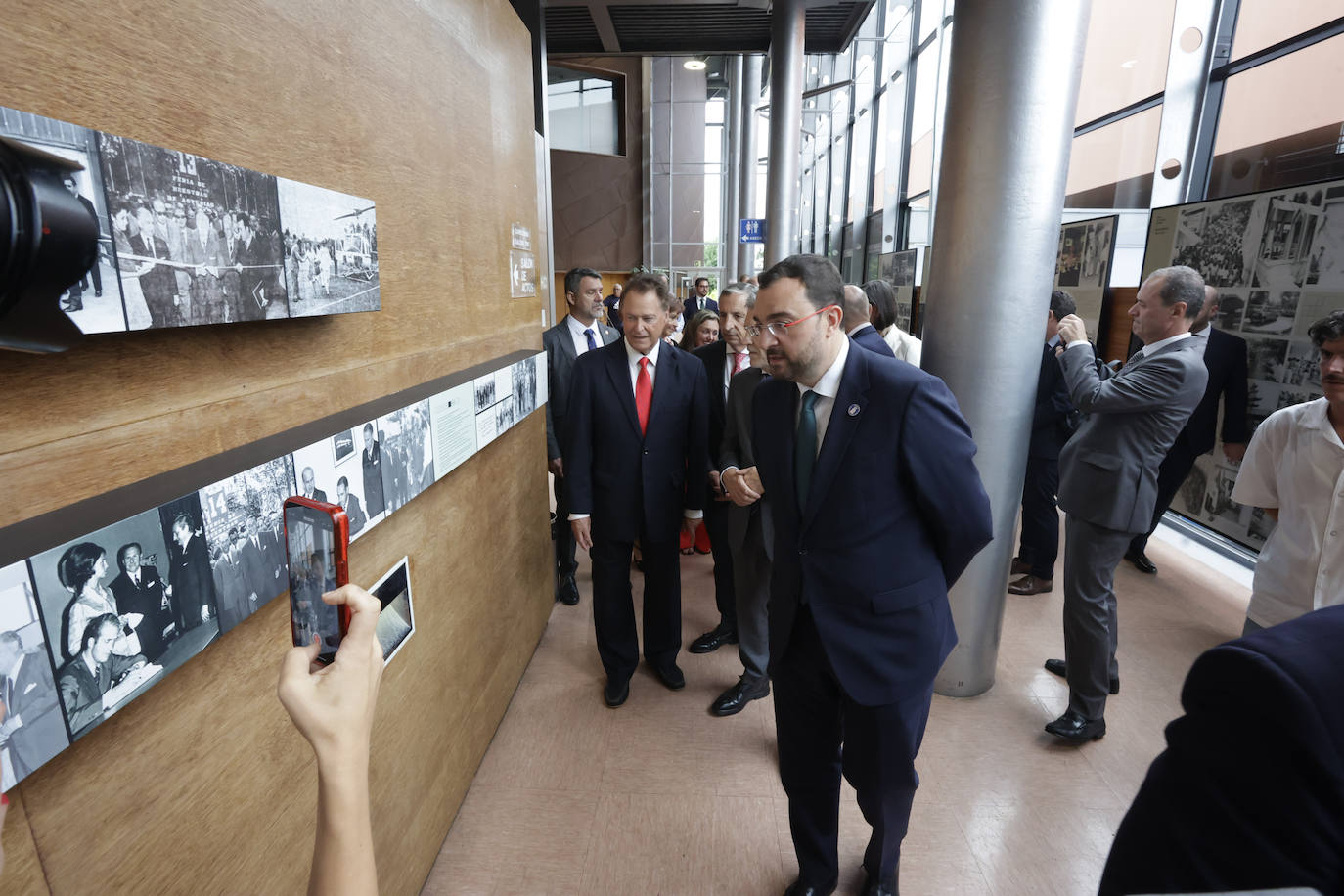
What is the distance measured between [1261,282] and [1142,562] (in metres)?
2.10

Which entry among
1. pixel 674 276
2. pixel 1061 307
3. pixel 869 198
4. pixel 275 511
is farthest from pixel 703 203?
pixel 275 511

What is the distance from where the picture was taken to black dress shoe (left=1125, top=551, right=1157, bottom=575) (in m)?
→ 4.86

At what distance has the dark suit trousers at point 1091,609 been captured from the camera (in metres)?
2.89

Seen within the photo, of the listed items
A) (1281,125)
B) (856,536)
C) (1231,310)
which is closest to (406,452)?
(856,536)

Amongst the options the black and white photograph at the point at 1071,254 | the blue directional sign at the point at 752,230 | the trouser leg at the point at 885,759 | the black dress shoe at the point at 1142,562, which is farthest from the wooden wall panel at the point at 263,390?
the blue directional sign at the point at 752,230

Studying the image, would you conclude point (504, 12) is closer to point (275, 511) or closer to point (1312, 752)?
point (275, 511)

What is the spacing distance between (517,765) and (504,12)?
133 inches

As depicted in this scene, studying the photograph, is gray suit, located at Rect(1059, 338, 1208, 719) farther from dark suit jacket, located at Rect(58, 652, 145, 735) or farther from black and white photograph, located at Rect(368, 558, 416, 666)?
dark suit jacket, located at Rect(58, 652, 145, 735)

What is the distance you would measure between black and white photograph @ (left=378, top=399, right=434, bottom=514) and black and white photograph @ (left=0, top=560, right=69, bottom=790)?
90 centimetres

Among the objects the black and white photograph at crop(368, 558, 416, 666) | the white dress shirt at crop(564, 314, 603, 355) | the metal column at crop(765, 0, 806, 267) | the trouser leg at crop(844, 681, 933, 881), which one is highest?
the metal column at crop(765, 0, 806, 267)

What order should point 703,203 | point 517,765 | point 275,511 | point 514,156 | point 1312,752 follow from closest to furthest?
point 1312,752 → point 275,511 → point 517,765 → point 514,156 → point 703,203

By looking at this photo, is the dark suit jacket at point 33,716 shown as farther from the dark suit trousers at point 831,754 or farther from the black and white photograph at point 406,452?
the dark suit trousers at point 831,754

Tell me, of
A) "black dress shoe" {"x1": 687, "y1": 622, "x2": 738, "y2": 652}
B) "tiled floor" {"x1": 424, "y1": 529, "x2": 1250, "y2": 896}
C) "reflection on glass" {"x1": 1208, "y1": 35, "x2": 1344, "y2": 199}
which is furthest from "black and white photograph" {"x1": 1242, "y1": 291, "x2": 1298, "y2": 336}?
"black dress shoe" {"x1": 687, "y1": 622, "x2": 738, "y2": 652}

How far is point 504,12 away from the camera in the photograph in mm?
2916
